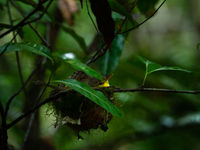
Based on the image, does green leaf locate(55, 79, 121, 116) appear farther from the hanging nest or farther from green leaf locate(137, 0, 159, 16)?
green leaf locate(137, 0, 159, 16)

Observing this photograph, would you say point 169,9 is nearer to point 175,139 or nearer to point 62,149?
point 175,139

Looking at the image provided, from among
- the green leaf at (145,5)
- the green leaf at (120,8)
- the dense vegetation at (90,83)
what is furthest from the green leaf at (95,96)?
the green leaf at (145,5)

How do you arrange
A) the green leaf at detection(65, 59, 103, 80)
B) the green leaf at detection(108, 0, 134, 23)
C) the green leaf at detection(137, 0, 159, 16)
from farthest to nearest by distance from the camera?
1. the green leaf at detection(137, 0, 159, 16)
2. the green leaf at detection(108, 0, 134, 23)
3. the green leaf at detection(65, 59, 103, 80)

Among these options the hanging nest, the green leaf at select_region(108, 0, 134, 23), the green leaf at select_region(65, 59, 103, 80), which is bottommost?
the hanging nest

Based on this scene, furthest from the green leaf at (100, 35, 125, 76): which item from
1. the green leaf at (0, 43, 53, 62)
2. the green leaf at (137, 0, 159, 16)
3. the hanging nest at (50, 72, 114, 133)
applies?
the green leaf at (0, 43, 53, 62)

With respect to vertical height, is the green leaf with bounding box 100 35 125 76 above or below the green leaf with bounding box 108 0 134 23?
below

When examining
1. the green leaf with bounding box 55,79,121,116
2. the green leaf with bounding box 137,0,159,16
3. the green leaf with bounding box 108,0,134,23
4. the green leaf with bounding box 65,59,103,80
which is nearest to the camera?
the green leaf with bounding box 55,79,121,116

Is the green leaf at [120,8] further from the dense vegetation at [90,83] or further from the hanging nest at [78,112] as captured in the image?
the hanging nest at [78,112]

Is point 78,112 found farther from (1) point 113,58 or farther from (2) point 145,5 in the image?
(2) point 145,5

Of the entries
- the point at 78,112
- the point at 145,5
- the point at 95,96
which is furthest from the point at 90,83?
the point at 145,5
